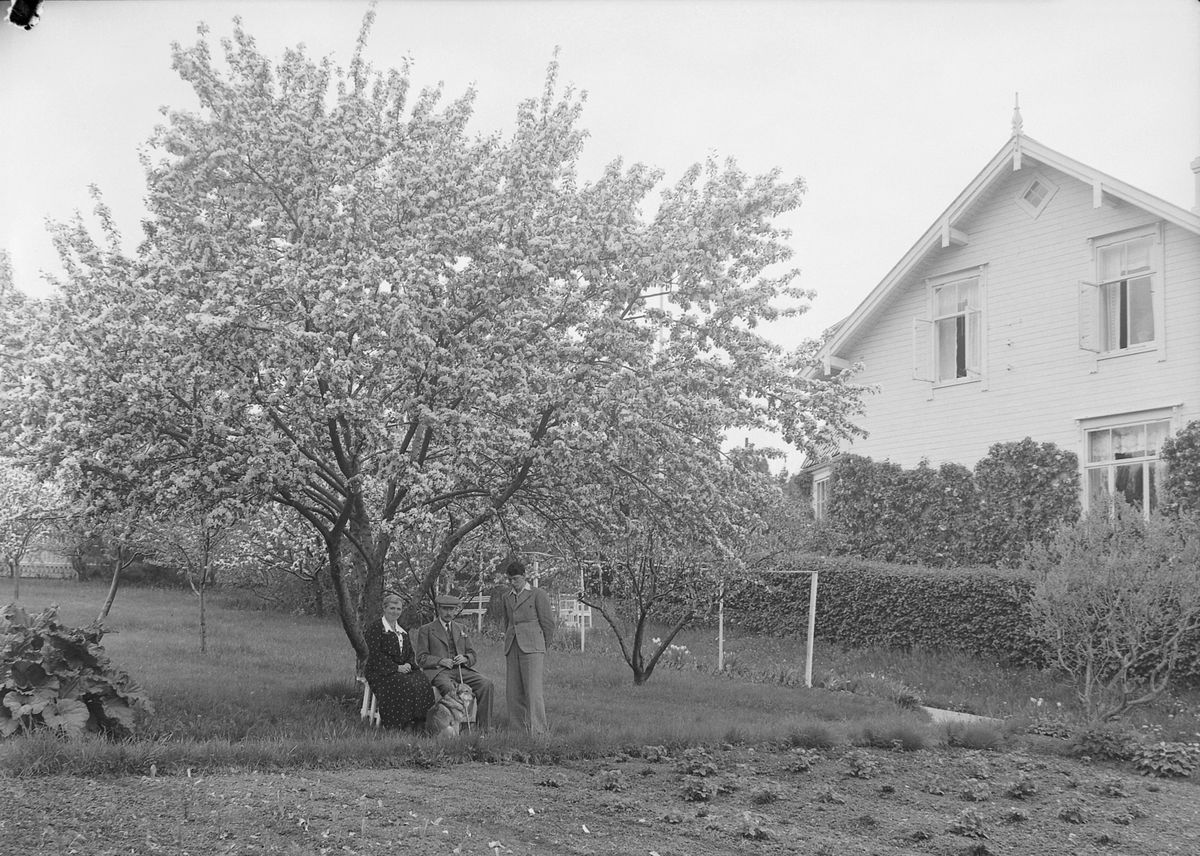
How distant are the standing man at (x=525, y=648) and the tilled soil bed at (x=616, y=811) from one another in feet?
4.31

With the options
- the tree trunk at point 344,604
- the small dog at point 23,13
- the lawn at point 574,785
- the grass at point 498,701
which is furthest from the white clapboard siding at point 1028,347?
the small dog at point 23,13

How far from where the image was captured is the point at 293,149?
9078mm

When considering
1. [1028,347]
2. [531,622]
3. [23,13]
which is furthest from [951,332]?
[23,13]

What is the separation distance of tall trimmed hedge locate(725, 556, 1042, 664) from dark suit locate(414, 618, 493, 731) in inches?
210

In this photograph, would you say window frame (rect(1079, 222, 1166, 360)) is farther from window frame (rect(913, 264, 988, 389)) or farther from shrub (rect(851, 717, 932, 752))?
shrub (rect(851, 717, 932, 752))

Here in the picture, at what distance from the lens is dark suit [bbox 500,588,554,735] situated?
33.0ft

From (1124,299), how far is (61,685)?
16.5 meters

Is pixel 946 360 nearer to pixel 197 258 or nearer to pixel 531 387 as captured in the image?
pixel 531 387

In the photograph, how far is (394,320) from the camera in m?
8.18

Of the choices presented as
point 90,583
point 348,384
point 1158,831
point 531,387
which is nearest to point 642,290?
point 531,387

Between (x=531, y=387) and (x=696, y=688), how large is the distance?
22.5ft

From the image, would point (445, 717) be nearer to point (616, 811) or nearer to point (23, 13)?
point (616, 811)

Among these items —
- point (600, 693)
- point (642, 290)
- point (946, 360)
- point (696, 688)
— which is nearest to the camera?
point (642, 290)

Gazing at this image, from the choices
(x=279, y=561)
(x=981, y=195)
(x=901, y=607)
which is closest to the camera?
(x=901, y=607)
